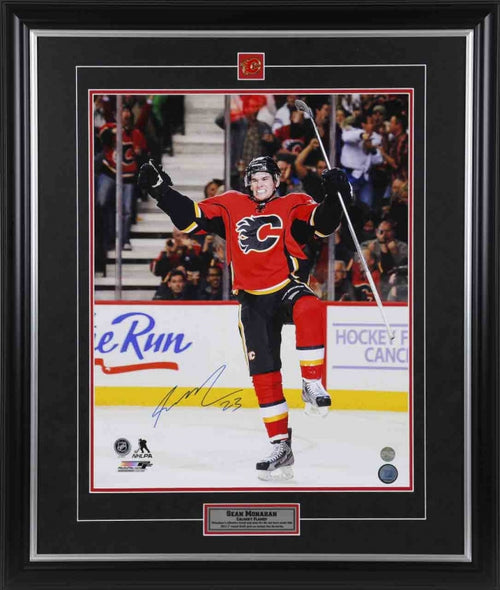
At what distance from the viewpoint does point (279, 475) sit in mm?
1479

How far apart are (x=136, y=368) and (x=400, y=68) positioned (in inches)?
37.1

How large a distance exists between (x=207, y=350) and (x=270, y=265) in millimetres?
252

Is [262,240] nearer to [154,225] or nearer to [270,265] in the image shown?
[270,265]

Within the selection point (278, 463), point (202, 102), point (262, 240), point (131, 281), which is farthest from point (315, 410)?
point (202, 102)

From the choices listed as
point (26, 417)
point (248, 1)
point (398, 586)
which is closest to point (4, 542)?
point (26, 417)

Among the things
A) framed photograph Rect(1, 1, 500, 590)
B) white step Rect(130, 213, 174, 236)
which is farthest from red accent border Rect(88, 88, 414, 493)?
white step Rect(130, 213, 174, 236)

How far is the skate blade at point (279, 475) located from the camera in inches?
58.2

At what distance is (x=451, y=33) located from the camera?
1.48 meters

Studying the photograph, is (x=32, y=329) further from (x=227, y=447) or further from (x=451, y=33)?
(x=451, y=33)

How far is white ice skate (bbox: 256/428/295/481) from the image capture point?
1.48 metres

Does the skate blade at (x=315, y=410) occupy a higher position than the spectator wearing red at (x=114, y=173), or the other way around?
the spectator wearing red at (x=114, y=173)

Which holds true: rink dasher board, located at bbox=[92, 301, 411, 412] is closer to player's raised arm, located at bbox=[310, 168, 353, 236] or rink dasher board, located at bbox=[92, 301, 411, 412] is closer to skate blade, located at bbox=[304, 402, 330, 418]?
skate blade, located at bbox=[304, 402, 330, 418]

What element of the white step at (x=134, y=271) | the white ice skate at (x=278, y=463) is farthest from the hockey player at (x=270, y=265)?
the white step at (x=134, y=271)

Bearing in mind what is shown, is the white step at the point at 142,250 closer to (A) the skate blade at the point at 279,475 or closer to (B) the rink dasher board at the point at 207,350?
(B) the rink dasher board at the point at 207,350
